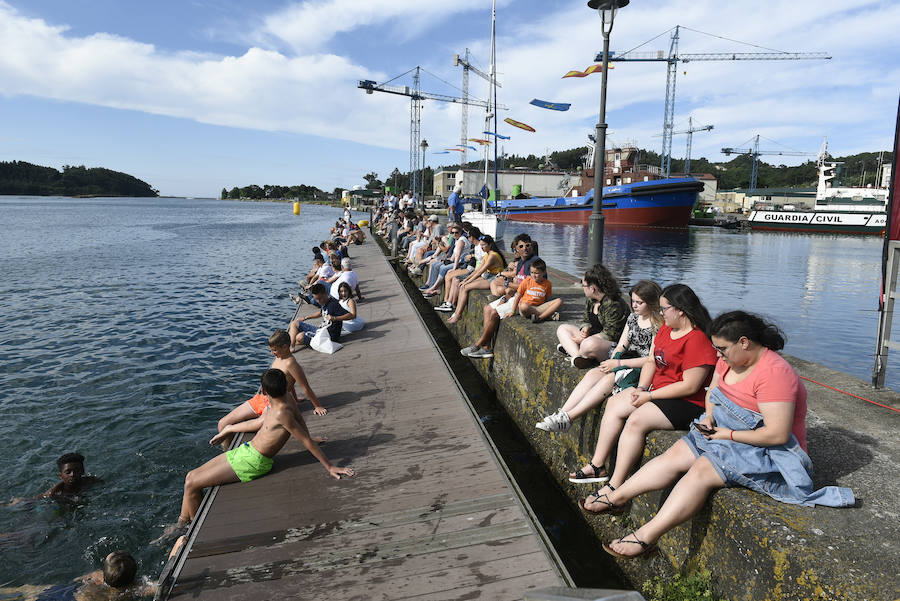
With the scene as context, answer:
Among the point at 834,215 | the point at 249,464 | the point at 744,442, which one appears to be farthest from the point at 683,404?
the point at 834,215

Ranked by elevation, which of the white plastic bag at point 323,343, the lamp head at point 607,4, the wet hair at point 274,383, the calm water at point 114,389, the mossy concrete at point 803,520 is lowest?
the calm water at point 114,389

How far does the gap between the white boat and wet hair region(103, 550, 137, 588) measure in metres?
53.5

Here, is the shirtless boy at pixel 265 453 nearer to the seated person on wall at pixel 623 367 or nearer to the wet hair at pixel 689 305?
the seated person on wall at pixel 623 367

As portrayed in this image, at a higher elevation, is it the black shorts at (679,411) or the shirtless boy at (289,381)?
the black shorts at (679,411)

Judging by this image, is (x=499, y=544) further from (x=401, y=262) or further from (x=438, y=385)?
(x=401, y=262)

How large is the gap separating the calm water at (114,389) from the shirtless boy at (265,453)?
→ 867mm

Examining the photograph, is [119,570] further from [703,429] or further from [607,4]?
[607,4]

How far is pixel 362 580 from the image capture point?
292 centimetres

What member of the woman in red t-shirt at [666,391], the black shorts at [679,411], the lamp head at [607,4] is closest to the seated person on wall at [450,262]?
the lamp head at [607,4]

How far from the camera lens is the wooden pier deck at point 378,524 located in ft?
9.48

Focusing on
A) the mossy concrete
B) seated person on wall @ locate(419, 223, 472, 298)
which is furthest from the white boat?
the mossy concrete

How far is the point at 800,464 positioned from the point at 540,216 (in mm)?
46891

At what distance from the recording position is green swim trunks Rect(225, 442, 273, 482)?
4.09m

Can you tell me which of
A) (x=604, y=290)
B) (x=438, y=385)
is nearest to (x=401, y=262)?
(x=438, y=385)
